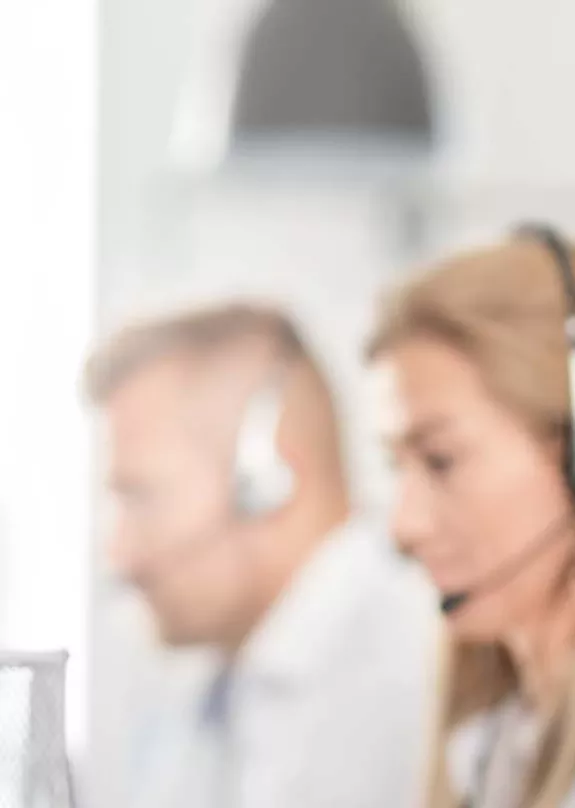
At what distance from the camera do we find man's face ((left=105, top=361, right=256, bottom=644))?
110 centimetres

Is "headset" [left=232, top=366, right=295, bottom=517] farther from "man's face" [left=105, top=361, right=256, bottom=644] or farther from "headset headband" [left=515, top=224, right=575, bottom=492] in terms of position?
"headset headband" [left=515, top=224, right=575, bottom=492]

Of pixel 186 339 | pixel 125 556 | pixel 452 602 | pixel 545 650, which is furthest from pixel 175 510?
pixel 545 650

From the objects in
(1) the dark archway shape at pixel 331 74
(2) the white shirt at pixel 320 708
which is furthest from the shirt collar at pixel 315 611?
(1) the dark archway shape at pixel 331 74

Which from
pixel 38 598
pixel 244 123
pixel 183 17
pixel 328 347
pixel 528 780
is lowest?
pixel 528 780

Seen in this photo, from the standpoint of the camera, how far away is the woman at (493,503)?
113cm

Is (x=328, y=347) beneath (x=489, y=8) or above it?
beneath

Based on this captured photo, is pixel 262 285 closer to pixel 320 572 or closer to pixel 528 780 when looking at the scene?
pixel 320 572

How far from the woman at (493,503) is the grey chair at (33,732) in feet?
1.22

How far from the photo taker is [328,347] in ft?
3.74

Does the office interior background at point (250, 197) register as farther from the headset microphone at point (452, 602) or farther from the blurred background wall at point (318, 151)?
the headset microphone at point (452, 602)

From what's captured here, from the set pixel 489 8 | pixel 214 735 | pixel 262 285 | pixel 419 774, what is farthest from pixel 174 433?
pixel 489 8

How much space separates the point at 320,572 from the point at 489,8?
2.01ft

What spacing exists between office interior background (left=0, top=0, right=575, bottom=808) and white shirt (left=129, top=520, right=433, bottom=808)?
0.18 feet

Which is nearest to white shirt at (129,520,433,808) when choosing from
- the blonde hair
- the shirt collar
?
the shirt collar
